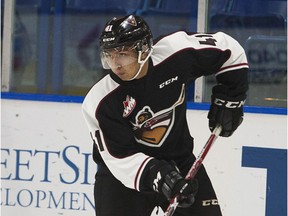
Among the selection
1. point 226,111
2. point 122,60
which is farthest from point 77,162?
point 122,60

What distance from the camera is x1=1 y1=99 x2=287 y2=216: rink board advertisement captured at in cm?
411

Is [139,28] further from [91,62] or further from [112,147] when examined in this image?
[91,62]

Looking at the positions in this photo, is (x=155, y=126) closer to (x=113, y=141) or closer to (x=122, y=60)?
(x=113, y=141)

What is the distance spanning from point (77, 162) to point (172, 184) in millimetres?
1364

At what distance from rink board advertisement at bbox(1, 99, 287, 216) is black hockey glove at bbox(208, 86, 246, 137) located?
2.04 ft

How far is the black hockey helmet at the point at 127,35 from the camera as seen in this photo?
121 inches

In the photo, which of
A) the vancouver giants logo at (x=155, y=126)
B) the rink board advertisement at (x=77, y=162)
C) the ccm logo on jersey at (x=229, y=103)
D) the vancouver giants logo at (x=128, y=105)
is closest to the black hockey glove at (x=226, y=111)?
the ccm logo on jersey at (x=229, y=103)

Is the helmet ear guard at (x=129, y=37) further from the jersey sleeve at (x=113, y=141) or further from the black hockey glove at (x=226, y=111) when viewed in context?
the black hockey glove at (x=226, y=111)

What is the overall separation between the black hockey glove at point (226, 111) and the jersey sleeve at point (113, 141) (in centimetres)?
43

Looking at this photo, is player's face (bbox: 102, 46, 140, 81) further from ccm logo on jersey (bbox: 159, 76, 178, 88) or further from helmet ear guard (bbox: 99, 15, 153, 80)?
ccm logo on jersey (bbox: 159, 76, 178, 88)

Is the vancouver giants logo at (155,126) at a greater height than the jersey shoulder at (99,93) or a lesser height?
lesser

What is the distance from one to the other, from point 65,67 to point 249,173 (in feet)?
3.46

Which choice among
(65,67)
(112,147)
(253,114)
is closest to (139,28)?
(112,147)

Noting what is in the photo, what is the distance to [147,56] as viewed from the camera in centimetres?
313
